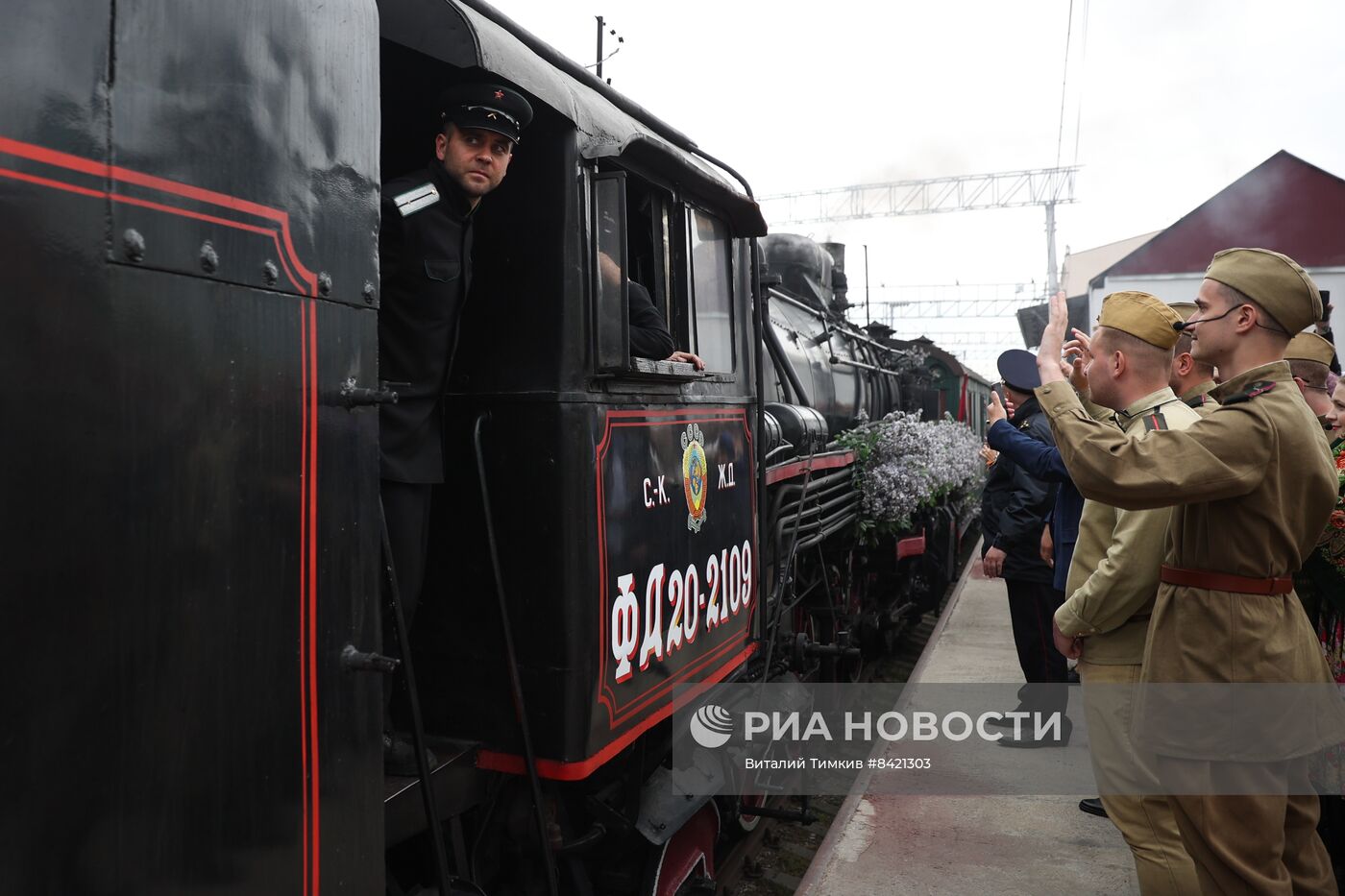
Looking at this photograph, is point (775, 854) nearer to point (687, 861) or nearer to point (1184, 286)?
point (687, 861)

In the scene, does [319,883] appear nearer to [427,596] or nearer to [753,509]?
[427,596]

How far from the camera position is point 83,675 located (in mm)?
1191

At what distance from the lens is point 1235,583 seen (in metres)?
2.40

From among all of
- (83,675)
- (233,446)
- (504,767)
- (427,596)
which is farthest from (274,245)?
(504,767)

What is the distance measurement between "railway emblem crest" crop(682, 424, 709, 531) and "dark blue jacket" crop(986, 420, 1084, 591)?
71.3 inches

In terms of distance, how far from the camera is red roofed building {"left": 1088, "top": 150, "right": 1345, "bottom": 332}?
12.0 meters

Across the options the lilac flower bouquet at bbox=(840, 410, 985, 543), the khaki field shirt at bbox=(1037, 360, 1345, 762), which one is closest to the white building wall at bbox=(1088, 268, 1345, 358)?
the lilac flower bouquet at bbox=(840, 410, 985, 543)

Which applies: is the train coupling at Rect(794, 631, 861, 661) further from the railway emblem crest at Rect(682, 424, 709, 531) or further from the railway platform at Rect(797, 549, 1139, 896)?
the railway emblem crest at Rect(682, 424, 709, 531)

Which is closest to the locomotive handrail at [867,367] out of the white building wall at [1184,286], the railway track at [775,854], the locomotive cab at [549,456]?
the white building wall at [1184,286]

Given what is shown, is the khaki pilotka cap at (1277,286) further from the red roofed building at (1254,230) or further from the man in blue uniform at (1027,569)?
the red roofed building at (1254,230)

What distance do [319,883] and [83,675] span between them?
1.94ft

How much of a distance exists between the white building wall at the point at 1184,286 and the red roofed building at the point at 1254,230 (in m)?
0.01

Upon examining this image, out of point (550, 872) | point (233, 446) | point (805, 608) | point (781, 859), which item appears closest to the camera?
point (233, 446)

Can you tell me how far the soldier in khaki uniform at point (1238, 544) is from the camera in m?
2.27
